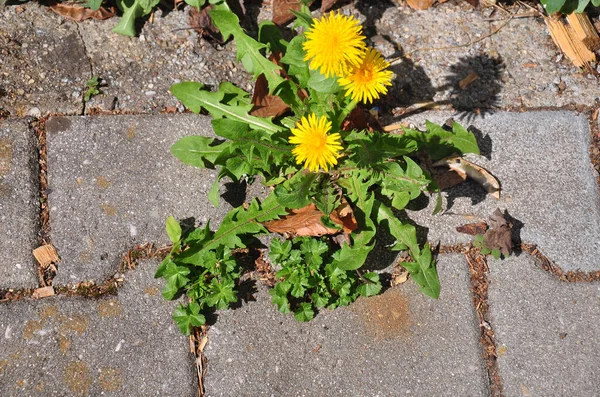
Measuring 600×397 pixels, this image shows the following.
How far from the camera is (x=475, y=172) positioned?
3064mm

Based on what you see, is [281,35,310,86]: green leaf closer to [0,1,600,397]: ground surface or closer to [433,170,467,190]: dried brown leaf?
[0,1,600,397]: ground surface

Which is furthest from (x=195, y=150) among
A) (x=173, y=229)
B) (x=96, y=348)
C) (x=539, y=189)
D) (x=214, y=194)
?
(x=539, y=189)

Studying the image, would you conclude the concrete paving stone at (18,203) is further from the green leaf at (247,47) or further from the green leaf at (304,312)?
the green leaf at (304,312)

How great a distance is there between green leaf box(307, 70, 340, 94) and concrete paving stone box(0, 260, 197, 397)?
120cm

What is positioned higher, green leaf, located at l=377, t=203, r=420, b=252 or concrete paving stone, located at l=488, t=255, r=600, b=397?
green leaf, located at l=377, t=203, r=420, b=252

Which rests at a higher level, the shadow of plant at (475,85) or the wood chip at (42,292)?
the shadow of plant at (475,85)

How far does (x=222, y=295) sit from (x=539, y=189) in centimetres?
169

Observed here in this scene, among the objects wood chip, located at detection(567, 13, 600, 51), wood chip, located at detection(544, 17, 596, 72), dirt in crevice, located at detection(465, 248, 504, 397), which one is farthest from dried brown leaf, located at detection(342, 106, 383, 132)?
wood chip, located at detection(567, 13, 600, 51)

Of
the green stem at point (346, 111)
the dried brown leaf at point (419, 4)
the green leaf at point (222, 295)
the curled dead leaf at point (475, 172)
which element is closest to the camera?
the green stem at point (346, 111)

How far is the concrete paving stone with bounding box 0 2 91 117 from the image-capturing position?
9.76 ft

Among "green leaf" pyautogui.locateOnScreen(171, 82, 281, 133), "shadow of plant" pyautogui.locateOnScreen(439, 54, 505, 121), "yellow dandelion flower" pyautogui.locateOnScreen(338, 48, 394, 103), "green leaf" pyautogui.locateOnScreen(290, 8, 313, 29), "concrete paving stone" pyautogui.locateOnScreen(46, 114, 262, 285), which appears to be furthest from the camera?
"shadow of plant" pyautogui.locateOnScreen(439, 54, 505, 121)

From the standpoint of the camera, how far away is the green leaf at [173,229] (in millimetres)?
2793

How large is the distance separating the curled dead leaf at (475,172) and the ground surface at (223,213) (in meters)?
0.06

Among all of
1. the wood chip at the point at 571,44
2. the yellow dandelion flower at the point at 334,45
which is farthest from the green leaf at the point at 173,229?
the wood chip at the point at 571,44
